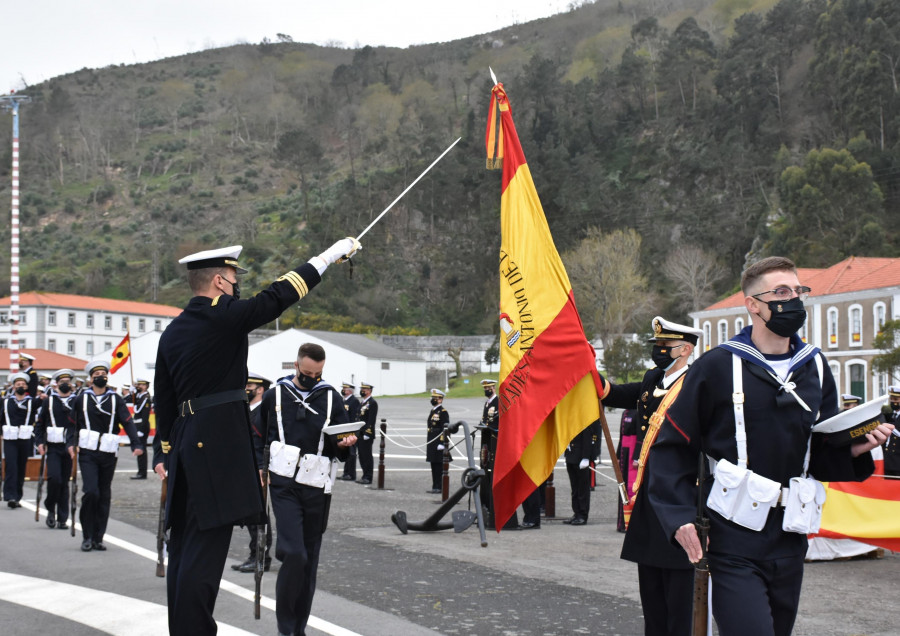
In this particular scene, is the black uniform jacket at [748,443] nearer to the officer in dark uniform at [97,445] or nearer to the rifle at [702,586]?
the rifle at [702,586]

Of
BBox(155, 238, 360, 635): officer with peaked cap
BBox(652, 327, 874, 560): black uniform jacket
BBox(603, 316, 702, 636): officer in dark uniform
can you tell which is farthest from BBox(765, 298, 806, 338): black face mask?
BBox(155, 238, 360, 635): officer with peaked cap

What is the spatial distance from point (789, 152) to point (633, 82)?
113ft

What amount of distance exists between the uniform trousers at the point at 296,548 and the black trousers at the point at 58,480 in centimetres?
669

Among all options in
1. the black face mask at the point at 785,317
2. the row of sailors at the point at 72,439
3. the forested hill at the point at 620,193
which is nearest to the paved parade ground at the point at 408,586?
the row of sailors at the point at 72,439

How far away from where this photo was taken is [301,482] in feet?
22.0

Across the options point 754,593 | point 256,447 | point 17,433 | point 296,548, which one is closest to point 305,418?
point 296,548

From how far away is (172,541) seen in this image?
4984 mm

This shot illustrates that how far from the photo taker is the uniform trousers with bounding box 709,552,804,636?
3707 mm

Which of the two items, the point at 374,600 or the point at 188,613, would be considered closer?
the point at 188,613

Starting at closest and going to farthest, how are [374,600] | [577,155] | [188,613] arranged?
[188,613] < [374,600] < [577,155]

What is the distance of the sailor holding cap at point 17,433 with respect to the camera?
48.2ft

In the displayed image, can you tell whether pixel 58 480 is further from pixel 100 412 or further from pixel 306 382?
pixel 306 382

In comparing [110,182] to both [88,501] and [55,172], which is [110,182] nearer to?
[55,172]

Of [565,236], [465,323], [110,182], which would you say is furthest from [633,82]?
[110,182]
